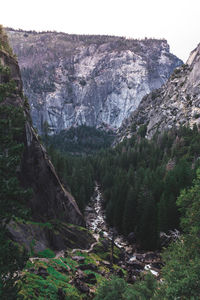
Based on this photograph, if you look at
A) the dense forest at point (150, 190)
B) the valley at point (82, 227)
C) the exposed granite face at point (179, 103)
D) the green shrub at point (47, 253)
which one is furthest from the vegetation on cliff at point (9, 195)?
the exposed granite face at point (179, 103)

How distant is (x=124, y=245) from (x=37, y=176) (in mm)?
30850

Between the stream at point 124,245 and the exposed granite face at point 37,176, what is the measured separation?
422 inches

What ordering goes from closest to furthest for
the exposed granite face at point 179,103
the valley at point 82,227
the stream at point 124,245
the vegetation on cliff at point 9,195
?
the vegetation on cliff at point 9,195 → the valley at point 82,227 → the stream at point 124,245 → the exposed granite face at point 179,103

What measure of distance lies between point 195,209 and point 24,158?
33.6m

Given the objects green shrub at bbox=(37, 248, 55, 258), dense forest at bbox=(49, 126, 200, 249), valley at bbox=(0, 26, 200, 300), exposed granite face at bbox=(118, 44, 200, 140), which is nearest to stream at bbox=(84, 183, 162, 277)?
valley at bbox=(0, 26, 200, 300)

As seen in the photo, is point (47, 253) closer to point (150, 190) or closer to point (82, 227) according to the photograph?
point (82, 227)

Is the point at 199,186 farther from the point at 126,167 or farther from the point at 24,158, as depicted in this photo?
the point at 126,167

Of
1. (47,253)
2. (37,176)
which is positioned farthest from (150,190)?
(47,253)

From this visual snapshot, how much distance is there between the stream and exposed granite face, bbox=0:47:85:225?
422 inches

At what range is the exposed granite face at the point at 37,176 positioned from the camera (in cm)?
4512

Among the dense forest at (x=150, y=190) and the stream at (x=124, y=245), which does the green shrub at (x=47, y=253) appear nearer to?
the stream at (x=124, y=245)

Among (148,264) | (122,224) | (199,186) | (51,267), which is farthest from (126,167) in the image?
(199,186)

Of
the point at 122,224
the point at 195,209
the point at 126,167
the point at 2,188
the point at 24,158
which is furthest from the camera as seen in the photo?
the point at 126,167

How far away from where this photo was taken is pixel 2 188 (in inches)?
654
